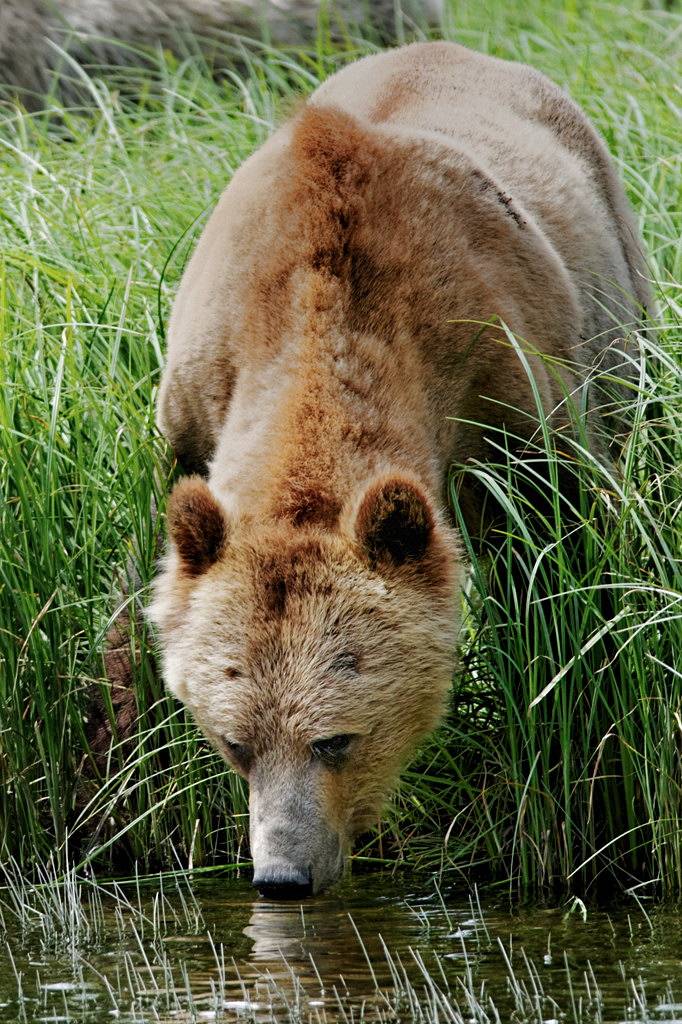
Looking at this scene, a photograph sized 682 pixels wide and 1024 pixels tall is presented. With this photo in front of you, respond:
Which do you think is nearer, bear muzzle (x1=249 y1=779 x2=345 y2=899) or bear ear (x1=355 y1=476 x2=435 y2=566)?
bear muzzle (x1=249 y1=779 x2=345 y2=899)

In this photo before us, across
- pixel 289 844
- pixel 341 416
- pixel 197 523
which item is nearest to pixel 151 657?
pixel 197 523

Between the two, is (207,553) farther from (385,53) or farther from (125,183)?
(125,183)

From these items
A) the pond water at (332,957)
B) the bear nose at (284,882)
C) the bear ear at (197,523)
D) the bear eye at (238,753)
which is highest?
the bear ear at (197,523)

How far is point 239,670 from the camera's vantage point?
419cm

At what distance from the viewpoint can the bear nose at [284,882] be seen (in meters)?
4.03

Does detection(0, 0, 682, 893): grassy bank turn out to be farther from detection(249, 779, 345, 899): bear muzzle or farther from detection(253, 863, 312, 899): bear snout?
detection(253, 863, 312, 899): bear snout

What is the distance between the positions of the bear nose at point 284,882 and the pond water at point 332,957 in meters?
0.27

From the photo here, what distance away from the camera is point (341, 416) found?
4473 mm

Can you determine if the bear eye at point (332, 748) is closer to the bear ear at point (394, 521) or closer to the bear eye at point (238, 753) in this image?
the bear eye at point (238, 753)

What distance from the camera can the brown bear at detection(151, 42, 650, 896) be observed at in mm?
4168

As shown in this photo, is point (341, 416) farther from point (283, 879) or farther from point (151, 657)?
point (151, 657)

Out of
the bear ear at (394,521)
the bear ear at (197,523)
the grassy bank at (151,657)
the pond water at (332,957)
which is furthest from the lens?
the grassy bank at (151,657)

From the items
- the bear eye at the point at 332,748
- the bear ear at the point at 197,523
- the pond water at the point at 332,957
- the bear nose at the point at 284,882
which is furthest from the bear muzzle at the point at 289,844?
the bear ear at the point at 197,523

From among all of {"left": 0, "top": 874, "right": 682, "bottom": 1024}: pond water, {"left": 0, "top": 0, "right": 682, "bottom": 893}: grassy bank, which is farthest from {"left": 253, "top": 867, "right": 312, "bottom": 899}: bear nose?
{"left": 0, "top": 0, "right": 682, "bottom": 893}: grassy bank
